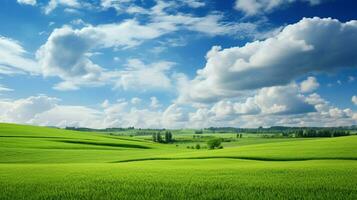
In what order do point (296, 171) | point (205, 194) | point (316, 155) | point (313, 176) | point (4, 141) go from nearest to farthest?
point (205, 194)
point (313, 176)
point (296, 171)
point (316, 155)
point (4, 141)

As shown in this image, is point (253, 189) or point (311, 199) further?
point (253, 189)

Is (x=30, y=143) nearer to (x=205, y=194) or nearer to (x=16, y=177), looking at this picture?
(x=16, y=177)

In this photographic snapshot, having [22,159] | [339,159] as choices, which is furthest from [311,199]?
[22,159]

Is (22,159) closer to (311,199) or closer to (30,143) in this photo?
(30,143)

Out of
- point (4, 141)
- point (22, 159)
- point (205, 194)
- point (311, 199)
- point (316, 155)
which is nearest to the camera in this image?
point (311, 199)

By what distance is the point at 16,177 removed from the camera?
2278 cm

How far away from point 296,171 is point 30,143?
5861 cm

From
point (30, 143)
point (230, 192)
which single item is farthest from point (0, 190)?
point (30, 143)

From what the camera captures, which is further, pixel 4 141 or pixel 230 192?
pixel 4 141

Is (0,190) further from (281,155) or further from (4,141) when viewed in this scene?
(4,141)

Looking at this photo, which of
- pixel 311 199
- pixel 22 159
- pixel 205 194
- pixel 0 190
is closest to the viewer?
pixel 311 199

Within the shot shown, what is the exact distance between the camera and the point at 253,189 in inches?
703

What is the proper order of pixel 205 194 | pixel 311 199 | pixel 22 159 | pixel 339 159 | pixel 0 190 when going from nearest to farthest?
pixel 311 199 → pixel 205 194 → pixel 0 190 → pixel 339 159 → pixel 22 159

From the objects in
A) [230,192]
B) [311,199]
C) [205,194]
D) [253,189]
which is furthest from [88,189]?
[311,199]
